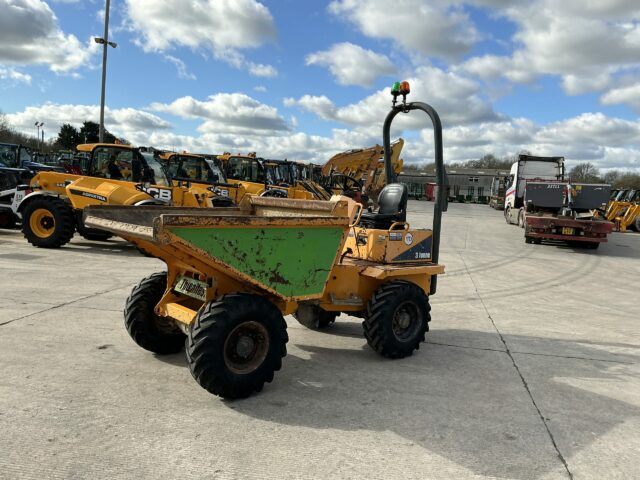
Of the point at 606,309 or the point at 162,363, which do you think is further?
the point at 606,309

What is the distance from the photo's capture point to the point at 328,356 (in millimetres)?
4750

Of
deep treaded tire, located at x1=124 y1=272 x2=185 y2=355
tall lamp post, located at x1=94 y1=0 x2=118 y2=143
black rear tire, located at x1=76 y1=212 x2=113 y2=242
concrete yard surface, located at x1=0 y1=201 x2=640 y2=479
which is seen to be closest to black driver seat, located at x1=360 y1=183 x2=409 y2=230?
concrete yard surface, located at x1=0 y1=201 x2=640 y2=479

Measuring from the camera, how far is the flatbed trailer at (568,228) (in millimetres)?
13977

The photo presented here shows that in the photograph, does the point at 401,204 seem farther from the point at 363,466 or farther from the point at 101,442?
the point at 101,442

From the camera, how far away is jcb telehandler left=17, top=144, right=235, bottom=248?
405 inches

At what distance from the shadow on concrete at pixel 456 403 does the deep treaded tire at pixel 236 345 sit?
0.65 feet

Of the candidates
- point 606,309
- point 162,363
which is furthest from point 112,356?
point 606,309

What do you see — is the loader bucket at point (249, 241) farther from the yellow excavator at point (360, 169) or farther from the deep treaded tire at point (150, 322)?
the yellow excavator at point (360, 169)

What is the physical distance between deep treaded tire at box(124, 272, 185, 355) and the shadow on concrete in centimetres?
106

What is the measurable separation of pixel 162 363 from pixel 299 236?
5.48ft

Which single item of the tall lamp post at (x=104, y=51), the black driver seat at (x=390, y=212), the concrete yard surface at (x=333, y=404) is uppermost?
the tall lamp post at (x=104, y=51)

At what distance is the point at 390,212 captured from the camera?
208 inches

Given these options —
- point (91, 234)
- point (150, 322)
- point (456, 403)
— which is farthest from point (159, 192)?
point (456, 403)

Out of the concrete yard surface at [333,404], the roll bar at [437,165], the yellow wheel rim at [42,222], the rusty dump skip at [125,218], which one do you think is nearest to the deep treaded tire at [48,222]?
the yellow wheel rim at [42,222]
